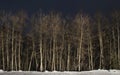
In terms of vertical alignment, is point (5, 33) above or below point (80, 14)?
below

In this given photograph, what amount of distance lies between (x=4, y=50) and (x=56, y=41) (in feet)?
43.1

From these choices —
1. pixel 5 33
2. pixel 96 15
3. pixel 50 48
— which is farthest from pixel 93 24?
pixel 5 33

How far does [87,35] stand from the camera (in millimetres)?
55969

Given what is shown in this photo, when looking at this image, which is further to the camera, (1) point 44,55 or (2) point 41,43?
(1) point 44,55

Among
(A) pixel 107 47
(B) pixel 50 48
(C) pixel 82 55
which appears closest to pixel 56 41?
(B) pixel 50 48

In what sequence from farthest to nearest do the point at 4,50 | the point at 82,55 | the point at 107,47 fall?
1. the point at 4,50
2. the point at 107,47
3. the point at 82,55

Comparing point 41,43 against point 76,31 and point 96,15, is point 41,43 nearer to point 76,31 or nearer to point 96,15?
point 76,31

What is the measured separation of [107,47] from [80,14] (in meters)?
9.17

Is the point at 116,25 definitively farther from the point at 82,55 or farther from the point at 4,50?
the point at 4,50

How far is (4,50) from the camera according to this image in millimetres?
63250

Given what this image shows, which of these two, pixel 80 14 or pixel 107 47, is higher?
pixel 80 14

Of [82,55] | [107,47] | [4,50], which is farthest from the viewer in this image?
[4,50]

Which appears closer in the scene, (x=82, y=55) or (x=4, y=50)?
(x=82, y=55)

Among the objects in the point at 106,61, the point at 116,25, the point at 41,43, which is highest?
the point at 116,25
